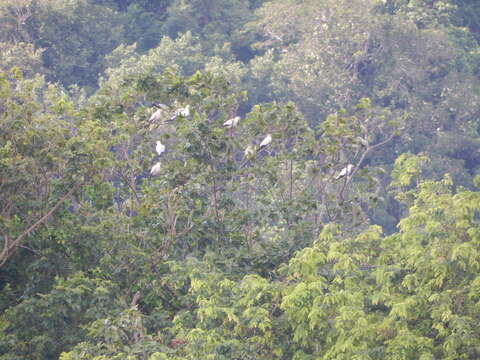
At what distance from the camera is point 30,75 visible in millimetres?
20109

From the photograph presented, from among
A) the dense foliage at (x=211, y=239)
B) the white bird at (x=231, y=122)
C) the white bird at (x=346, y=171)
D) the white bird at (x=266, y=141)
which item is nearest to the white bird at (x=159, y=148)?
the dense foliage at (x=211, y=239)

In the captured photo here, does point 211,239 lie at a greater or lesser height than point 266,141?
lesser

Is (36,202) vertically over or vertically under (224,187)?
over

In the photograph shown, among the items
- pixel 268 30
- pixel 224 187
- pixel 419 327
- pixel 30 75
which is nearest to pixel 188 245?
pixel 224 187

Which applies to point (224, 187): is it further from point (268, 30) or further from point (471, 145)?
point (268, 30)

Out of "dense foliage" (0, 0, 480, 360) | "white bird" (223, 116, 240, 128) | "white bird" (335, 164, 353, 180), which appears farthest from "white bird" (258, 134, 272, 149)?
"white bird" (335, 164, 353, 180)

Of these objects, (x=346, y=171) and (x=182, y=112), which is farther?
(x=346, y=171)

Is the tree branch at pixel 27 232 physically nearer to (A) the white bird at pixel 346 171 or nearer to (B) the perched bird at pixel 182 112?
(B) the perched bird at pixel 182 112

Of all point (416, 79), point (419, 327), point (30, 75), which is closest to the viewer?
point (419, 327)

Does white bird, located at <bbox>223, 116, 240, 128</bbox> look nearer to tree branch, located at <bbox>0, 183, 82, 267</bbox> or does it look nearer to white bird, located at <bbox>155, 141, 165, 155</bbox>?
white bird, located at <bbox>155, 141, 165, 155</bbox>

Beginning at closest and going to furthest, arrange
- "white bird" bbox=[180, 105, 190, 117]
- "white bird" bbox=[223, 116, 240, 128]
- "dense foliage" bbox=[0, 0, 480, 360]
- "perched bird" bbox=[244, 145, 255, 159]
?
"dense foliage" bbox=[0, 0, 480, 360]
"white bird" bbox=[180, 105, 190, 117]
"white bird" bbox=[223, 116, 240, 128]
"perched bird" bbox=[244, 145, 255, 159]

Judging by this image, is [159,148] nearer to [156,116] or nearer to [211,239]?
[156,116]

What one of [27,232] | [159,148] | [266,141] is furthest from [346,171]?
[27,232]

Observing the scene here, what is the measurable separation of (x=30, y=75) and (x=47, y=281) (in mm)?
13886
